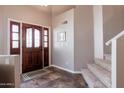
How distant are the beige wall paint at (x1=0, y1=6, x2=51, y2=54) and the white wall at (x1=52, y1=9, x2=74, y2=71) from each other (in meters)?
0.60

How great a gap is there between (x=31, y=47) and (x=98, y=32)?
2.78 m

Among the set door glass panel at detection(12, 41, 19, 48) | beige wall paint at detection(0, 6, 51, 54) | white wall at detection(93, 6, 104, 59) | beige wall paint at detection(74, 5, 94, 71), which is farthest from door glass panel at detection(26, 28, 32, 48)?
white wall at detection(93, 6, 104, 59)

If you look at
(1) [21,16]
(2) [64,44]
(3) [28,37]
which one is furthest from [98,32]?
(1) [21,16]

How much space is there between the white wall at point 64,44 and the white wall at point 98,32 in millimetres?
867

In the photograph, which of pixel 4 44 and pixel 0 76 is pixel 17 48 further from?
pixel 0 76

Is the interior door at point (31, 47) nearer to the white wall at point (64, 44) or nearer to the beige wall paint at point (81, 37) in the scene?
the white wall at point (64, 44)

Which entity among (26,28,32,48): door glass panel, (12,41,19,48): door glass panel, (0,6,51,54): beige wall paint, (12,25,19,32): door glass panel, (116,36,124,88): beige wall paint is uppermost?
(0,6,51,54): beige wall paint

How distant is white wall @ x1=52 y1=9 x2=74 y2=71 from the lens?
5.50 metres

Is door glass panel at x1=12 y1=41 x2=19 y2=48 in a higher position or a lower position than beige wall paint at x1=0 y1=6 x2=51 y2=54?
lower

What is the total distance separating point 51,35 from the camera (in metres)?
6.91

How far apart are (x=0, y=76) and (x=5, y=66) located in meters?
0.11

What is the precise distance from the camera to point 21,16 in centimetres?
533

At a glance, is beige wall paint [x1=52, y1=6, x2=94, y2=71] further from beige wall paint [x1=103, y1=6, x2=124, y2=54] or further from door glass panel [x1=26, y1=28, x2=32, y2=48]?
door glass panel [x1=26, y1=28, x2=32, y2=48]
